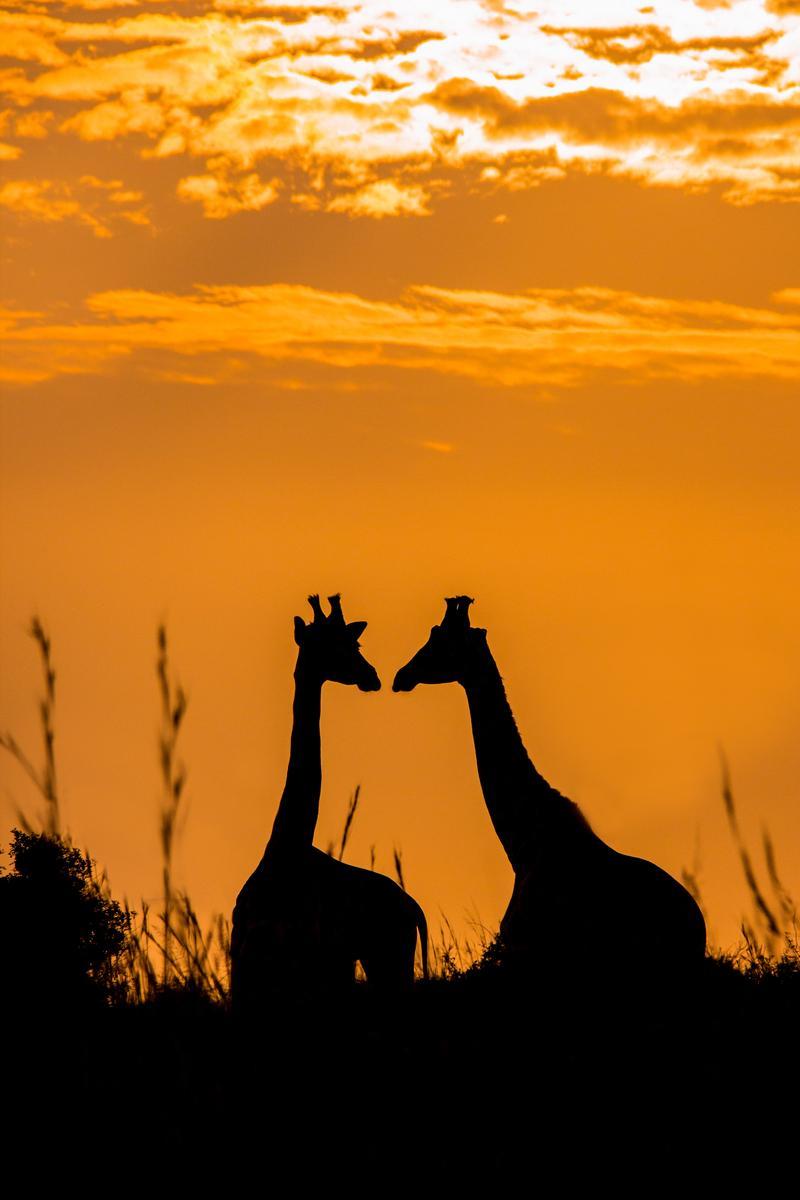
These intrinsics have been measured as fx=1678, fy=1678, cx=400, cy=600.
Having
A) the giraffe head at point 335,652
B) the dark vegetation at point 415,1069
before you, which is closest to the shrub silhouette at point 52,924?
the dark vegetation at point 415,1069

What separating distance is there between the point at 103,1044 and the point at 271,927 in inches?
60.0

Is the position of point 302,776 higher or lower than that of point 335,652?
lower

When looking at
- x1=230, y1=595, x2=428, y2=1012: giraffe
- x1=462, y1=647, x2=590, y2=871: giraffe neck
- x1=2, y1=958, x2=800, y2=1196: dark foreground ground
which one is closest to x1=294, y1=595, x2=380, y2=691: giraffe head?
x1=230, y1=595, x2=428, y2=1012: giraffe

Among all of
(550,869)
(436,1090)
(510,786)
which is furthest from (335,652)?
(436,1090)

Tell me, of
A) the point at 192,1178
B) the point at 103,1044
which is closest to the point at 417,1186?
the point at 192,1178

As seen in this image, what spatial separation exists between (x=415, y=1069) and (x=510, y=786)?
3.30 m

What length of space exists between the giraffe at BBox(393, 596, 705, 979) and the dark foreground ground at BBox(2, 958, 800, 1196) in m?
0.26

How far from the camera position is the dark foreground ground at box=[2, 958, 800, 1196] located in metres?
9.23

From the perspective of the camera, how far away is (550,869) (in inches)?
504

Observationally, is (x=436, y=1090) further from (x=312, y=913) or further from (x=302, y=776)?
(x=302, y=776)

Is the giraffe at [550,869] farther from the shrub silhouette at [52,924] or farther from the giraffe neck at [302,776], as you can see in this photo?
the shrub silhouette at [52,924]

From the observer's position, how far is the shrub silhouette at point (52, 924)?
14.2m

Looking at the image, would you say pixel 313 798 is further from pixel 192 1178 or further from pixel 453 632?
pixel 192 1178

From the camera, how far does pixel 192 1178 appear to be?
920 centimetres
